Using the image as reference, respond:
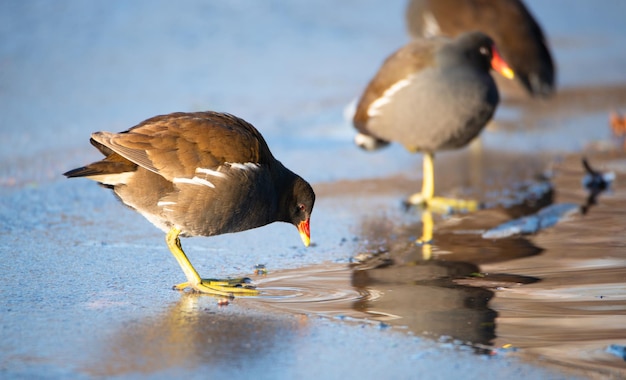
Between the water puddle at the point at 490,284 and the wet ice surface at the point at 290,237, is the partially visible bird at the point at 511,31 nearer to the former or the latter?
the wet ice surface at the point at 290,237

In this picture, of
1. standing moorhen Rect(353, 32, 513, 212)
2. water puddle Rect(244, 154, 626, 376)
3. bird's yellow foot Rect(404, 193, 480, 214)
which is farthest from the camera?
standing moorhen Rect(353, 32, 513, 212)

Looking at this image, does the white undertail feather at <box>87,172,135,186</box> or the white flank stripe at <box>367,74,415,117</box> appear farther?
the white flank stripe at <box>367,74,415,117</box>

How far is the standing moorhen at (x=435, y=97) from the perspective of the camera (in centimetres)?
664

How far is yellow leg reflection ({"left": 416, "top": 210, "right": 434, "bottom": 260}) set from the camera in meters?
5.30

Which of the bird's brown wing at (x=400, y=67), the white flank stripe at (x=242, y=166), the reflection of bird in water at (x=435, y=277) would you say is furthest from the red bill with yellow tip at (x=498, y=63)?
the white flank stripe at (x=242, y=166)

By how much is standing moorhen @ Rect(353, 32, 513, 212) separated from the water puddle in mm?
636

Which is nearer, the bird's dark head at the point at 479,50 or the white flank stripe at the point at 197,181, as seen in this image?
the white flank stripe at the point at 197,181

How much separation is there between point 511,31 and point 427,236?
398cm

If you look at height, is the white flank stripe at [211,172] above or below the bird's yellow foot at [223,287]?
above

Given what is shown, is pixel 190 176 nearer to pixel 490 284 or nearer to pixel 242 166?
pixel 242 166

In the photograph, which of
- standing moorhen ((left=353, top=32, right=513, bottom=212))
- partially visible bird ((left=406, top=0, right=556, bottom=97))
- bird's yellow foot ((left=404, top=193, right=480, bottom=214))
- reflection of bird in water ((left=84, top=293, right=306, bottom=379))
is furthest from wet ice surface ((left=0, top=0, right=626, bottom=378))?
partially visible bird ((left=406, top=0, right=556, bottom=97))

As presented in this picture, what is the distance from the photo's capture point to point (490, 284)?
181 inches

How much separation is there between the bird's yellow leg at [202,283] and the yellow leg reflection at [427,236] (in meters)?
1.19

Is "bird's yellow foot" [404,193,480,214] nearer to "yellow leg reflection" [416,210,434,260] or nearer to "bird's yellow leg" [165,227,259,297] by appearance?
"yellow leg reflection" [416,210,434,260]
